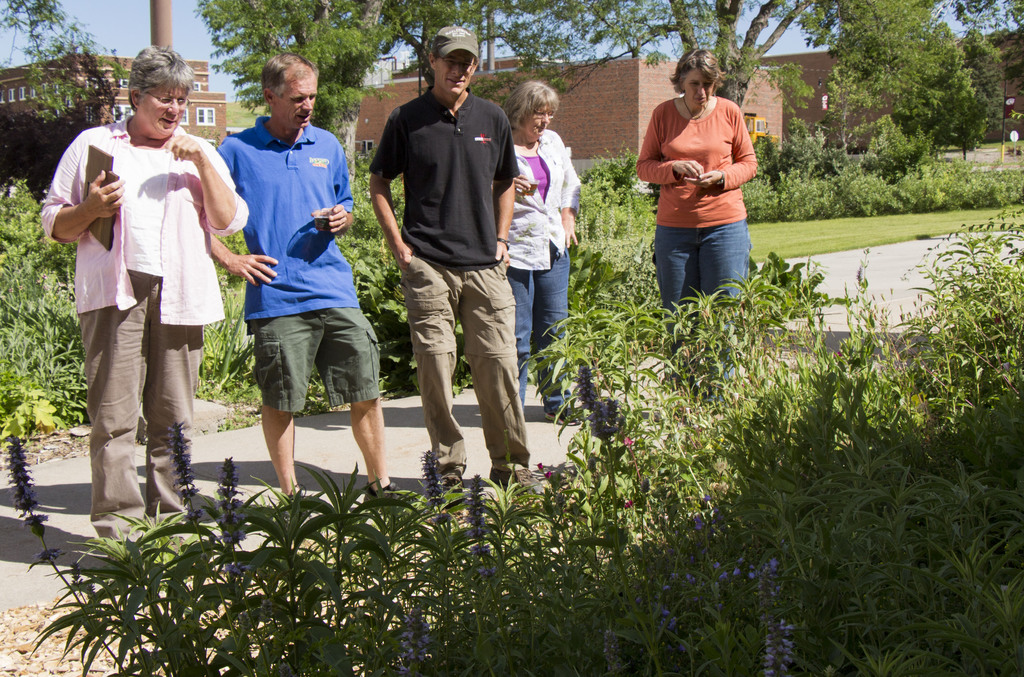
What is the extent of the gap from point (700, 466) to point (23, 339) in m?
4.94

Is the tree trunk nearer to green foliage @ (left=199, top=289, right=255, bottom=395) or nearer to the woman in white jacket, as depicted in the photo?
Result: green foliage @ (left=199, top=289, right=255, bottom=395)

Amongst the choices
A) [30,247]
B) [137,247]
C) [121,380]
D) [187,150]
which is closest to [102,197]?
[137,247]

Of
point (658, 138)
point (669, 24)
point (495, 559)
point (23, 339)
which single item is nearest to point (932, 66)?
point (669, 24)

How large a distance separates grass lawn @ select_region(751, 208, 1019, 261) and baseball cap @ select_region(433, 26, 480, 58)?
1031cm

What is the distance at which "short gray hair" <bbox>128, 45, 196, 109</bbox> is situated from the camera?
3615 mm

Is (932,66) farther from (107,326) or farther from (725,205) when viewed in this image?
(107,326)

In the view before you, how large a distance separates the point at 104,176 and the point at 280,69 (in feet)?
2.78

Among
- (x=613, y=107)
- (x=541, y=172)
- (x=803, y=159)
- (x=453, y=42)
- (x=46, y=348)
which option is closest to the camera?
(x=453, y=42)

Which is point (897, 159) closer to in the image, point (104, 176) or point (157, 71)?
point (157, 71)

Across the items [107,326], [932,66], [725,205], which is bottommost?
[107,326]

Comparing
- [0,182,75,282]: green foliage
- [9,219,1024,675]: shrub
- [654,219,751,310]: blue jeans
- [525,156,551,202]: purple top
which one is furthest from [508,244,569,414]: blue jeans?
[0,182,75,282]: green foliage

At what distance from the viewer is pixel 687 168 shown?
Answer: 5.09m

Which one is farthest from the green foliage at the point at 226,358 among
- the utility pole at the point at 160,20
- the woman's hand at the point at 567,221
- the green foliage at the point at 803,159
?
the green foliage at the point at 803,159

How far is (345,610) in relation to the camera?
2.07 meters
